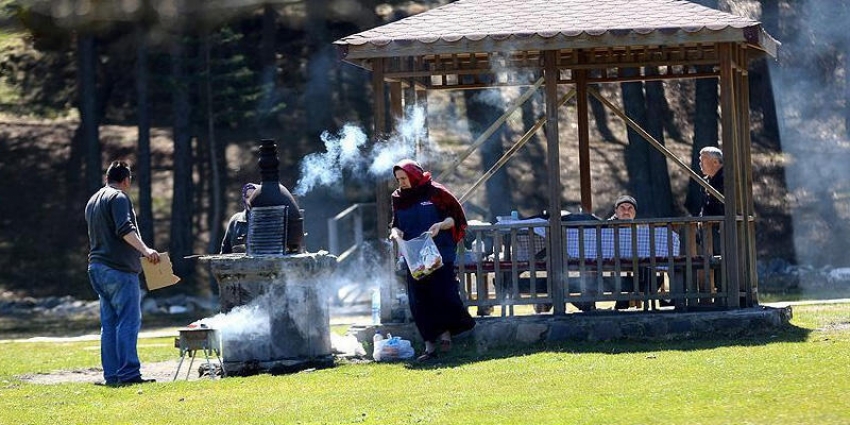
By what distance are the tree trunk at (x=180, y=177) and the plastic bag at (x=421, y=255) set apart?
17364 mm

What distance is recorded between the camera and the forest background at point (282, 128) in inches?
1174

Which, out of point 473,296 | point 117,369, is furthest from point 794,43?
point 117,369

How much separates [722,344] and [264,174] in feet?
14.8

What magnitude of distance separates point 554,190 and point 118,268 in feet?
14.3

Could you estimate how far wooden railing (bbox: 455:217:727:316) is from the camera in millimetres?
14469

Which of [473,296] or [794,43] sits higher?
[794,43]

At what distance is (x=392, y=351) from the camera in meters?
13.7

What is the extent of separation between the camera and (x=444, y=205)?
13492 millimetres

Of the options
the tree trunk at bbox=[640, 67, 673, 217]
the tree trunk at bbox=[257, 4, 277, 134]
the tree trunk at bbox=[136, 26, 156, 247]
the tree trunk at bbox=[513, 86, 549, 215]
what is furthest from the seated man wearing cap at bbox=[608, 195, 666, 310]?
the tree trunk at bbox=[257, 4, 277, 134]

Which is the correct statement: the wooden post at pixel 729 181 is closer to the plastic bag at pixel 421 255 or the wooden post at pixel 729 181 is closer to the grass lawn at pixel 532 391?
the grass lawn at pixel 532 391

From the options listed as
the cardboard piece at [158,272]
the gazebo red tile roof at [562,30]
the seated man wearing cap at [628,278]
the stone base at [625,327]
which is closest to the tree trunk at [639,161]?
the seated man wearing cap at [628,278]

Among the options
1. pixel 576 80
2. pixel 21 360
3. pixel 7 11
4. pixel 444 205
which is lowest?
pixel 21 360

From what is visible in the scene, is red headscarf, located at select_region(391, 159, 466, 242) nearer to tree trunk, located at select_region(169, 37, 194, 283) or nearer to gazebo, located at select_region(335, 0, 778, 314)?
gazebo, located at select_region(335, 0, 778, 314)

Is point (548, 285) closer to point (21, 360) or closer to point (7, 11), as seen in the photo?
point (21, 360)
